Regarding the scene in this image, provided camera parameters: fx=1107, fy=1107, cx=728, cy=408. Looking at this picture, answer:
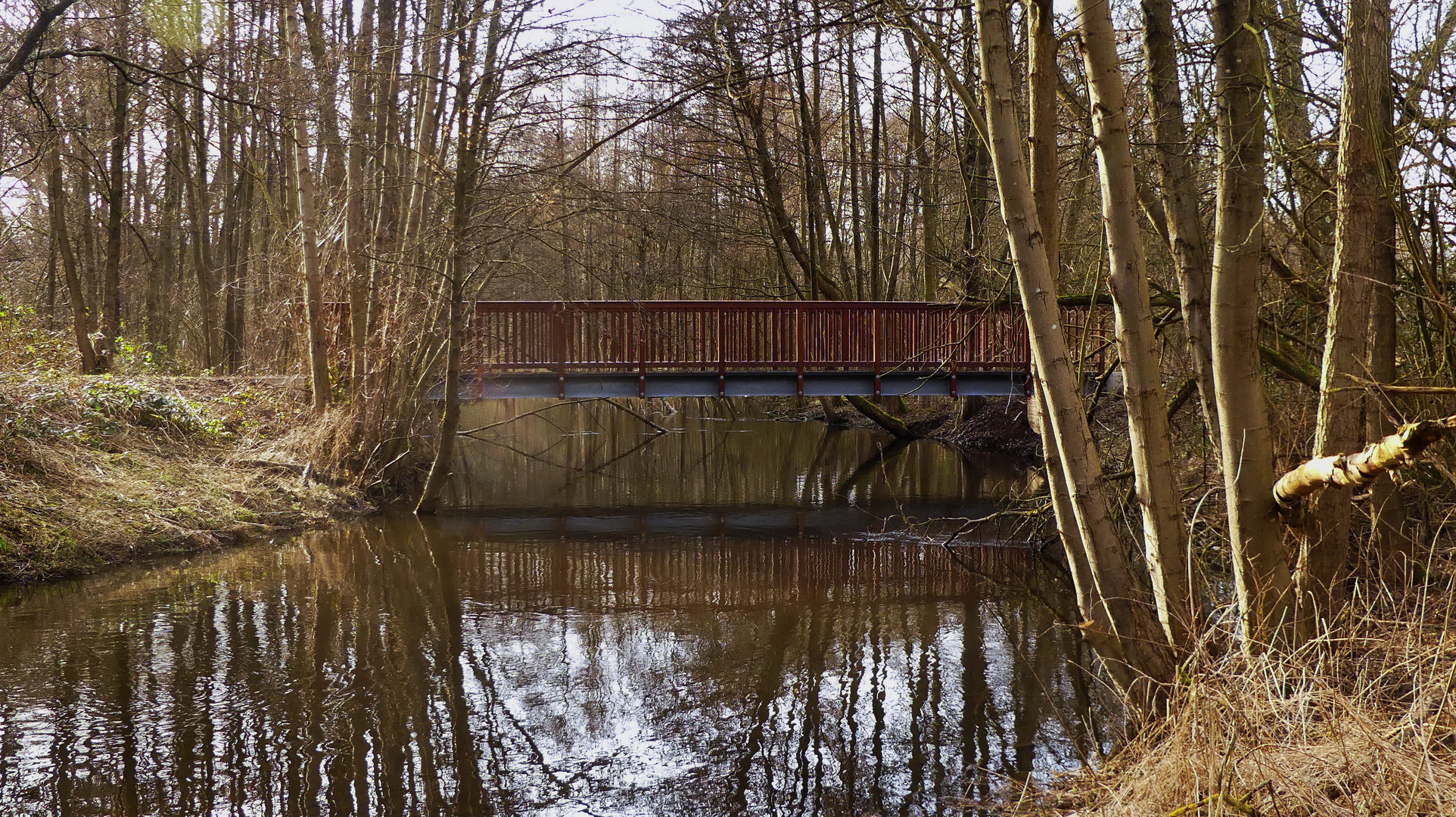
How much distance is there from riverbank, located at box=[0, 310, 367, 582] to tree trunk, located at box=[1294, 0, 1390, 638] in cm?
884

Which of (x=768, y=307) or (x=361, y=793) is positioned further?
(x=768, y=307)

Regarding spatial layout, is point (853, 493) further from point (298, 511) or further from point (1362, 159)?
point (1362, 159)

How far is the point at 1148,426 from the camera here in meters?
4.36

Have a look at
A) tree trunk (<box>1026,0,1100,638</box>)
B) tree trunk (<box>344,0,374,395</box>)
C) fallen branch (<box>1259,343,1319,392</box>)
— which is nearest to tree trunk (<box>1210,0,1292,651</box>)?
tree trunk (<box>1026,0,1100,638</box>)

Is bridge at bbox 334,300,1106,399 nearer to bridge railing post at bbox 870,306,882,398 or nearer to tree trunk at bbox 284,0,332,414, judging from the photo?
bridge railing post at bbox 870,306,882,398

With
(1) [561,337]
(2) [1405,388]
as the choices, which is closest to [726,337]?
(1) [561,337]

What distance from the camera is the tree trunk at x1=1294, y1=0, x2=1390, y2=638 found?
13.9 feet

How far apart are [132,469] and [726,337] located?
7620 millimetres

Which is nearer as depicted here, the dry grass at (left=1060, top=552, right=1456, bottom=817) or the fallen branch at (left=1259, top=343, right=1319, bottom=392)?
the dry grass at (left=1060, top=552, right=1456, bottom=817)

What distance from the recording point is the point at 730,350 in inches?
615

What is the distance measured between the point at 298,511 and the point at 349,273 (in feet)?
9.79

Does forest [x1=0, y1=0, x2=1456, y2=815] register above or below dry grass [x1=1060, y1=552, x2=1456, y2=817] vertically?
above

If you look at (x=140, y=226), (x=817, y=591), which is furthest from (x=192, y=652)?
(x=140, y=226)

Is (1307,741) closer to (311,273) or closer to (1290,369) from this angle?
(1290,369)
